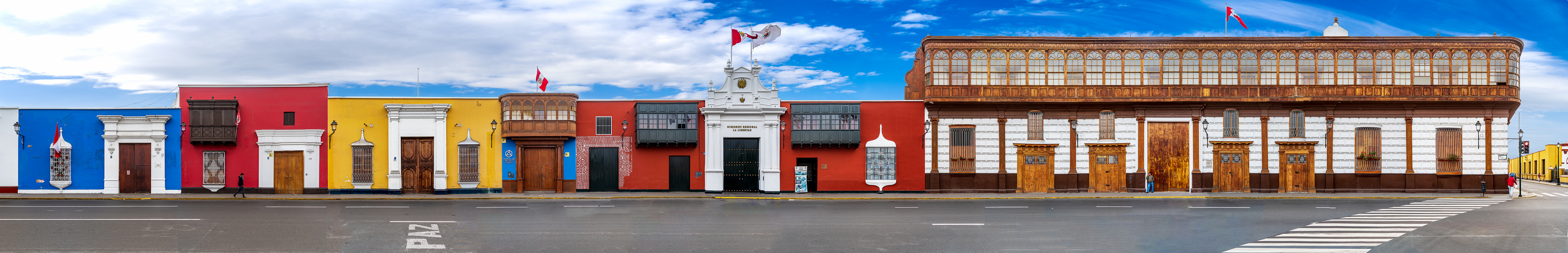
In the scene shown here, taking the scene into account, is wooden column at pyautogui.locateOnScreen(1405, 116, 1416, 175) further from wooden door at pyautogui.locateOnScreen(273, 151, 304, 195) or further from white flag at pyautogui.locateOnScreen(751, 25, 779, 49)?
wooden door at pyautogui.locateOnScreen(273, 151, 304, 195)

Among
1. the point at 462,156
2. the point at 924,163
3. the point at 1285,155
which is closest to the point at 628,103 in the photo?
the point at 462,156

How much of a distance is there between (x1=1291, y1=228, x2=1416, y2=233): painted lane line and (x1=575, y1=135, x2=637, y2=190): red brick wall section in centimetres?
2343

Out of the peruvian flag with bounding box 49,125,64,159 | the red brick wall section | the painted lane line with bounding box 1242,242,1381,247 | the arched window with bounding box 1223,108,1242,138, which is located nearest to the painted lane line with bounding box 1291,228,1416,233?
the painted lane line with bounding box 1242,242,1381,247

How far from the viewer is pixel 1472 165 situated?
3494 centimetres

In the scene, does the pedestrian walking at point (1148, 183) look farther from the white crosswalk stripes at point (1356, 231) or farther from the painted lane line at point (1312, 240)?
the painted lane line at point (1312, 240)

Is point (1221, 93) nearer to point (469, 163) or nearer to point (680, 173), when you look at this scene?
point (680, 173)

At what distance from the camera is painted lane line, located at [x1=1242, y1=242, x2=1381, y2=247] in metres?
17.4

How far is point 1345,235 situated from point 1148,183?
14836 mm

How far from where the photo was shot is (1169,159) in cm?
3494

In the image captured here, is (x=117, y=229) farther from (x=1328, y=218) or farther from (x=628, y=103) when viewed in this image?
(x=1328, y=218)

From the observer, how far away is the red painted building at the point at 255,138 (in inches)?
1347

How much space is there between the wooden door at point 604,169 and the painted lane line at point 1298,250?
78.1 feet

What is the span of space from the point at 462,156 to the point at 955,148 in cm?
1993

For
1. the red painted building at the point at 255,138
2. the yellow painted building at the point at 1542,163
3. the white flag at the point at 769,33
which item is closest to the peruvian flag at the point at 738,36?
the white flag at the point at 769,33
